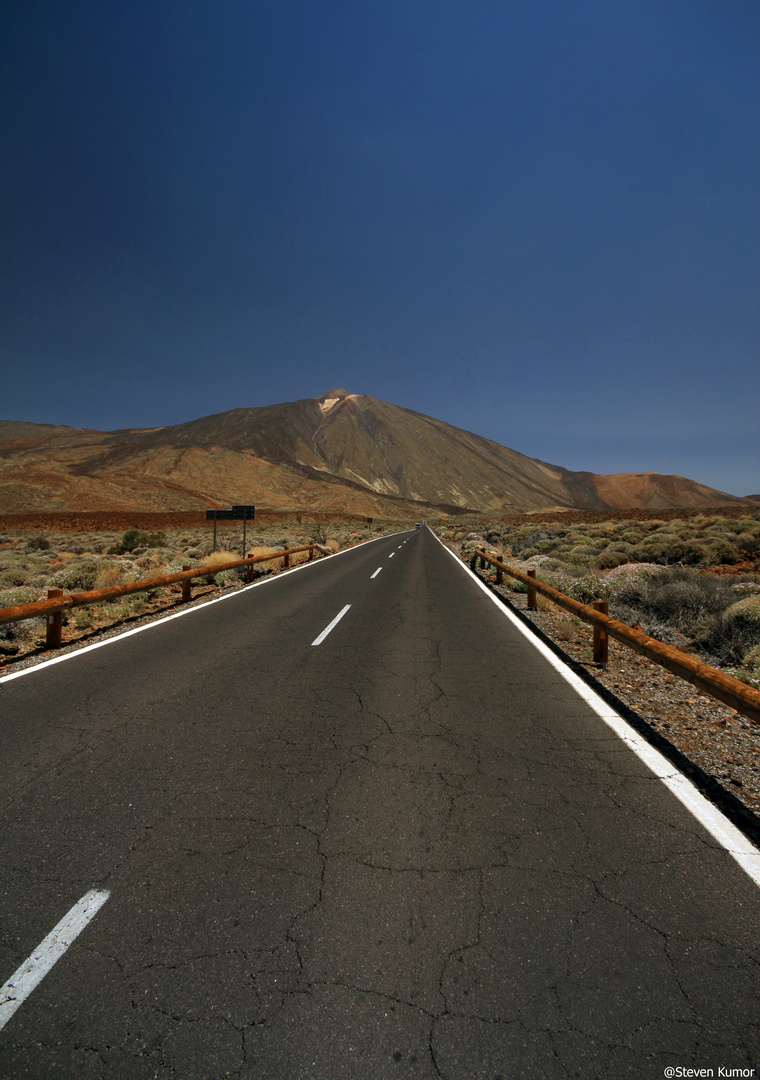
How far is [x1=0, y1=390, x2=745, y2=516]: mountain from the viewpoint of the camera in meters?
72.2

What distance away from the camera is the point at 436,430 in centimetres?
19838

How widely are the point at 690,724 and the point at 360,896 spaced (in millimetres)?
3708

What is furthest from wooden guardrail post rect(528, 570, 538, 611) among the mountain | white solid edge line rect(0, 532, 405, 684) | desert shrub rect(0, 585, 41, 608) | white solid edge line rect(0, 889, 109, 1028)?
the mountain

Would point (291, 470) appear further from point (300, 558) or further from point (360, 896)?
point (360, 896)

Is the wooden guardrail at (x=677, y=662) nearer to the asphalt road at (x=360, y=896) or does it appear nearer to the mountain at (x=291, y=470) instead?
the asphalt road at (x=360, y=896)

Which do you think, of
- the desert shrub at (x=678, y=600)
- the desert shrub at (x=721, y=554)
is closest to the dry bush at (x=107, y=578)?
the desert shrub at (x=678, y=600)

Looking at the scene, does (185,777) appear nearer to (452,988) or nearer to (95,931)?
Result: (95,931)

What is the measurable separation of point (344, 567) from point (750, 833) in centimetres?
1480

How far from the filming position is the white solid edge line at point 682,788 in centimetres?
263

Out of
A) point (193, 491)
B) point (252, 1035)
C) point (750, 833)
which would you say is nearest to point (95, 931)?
point (252, 1035)

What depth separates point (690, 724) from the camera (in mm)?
4395

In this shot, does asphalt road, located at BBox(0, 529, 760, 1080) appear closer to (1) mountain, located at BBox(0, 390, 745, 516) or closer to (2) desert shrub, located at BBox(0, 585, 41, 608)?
(2) desert shrub, located at BBox(0, 585, 41, 608)

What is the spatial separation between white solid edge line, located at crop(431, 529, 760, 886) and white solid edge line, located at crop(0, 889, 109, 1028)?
3.35 metres

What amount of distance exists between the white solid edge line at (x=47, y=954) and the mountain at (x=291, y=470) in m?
70.0
